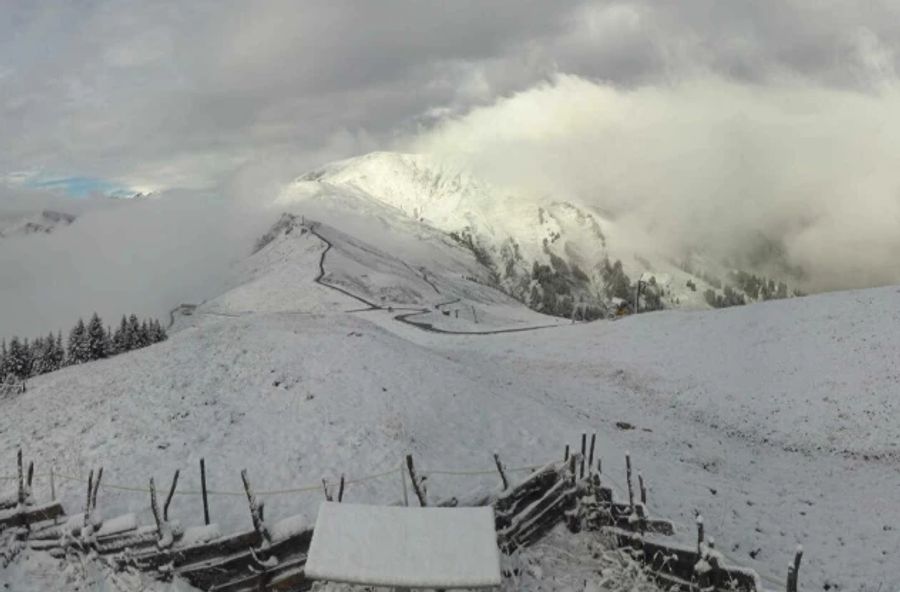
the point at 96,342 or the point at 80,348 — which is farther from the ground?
the point at 96,342

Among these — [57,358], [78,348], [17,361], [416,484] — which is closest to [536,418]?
[416,484]

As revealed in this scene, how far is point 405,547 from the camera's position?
14.3m

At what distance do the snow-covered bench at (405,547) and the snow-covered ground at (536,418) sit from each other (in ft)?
12.8

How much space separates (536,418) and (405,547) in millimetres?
19960

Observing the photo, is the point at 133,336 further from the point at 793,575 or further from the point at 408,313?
the point at 793,575

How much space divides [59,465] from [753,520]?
2676 cm

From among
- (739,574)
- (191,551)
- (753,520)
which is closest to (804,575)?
(753,520)

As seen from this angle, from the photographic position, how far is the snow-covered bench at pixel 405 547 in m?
13.7

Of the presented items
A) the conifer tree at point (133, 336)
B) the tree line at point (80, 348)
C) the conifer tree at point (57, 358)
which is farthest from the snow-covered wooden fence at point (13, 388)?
the conifer tree at point (57, 358)

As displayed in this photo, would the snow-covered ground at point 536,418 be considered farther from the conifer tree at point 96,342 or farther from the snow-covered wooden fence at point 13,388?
Answer: the conifer tree at point 96,342

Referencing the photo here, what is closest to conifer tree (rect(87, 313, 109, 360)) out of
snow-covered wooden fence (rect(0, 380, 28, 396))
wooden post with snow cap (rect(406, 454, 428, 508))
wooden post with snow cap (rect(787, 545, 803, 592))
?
snow-covered wooden fence (rect(0, 380, 28, 396))

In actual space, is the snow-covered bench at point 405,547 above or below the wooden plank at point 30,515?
below

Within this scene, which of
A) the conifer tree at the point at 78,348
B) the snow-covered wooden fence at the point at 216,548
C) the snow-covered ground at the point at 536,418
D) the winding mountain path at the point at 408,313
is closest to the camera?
the snow-covered wooden fence at the point at 216,548

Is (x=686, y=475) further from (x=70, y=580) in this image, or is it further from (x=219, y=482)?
(x=70, y=580)
